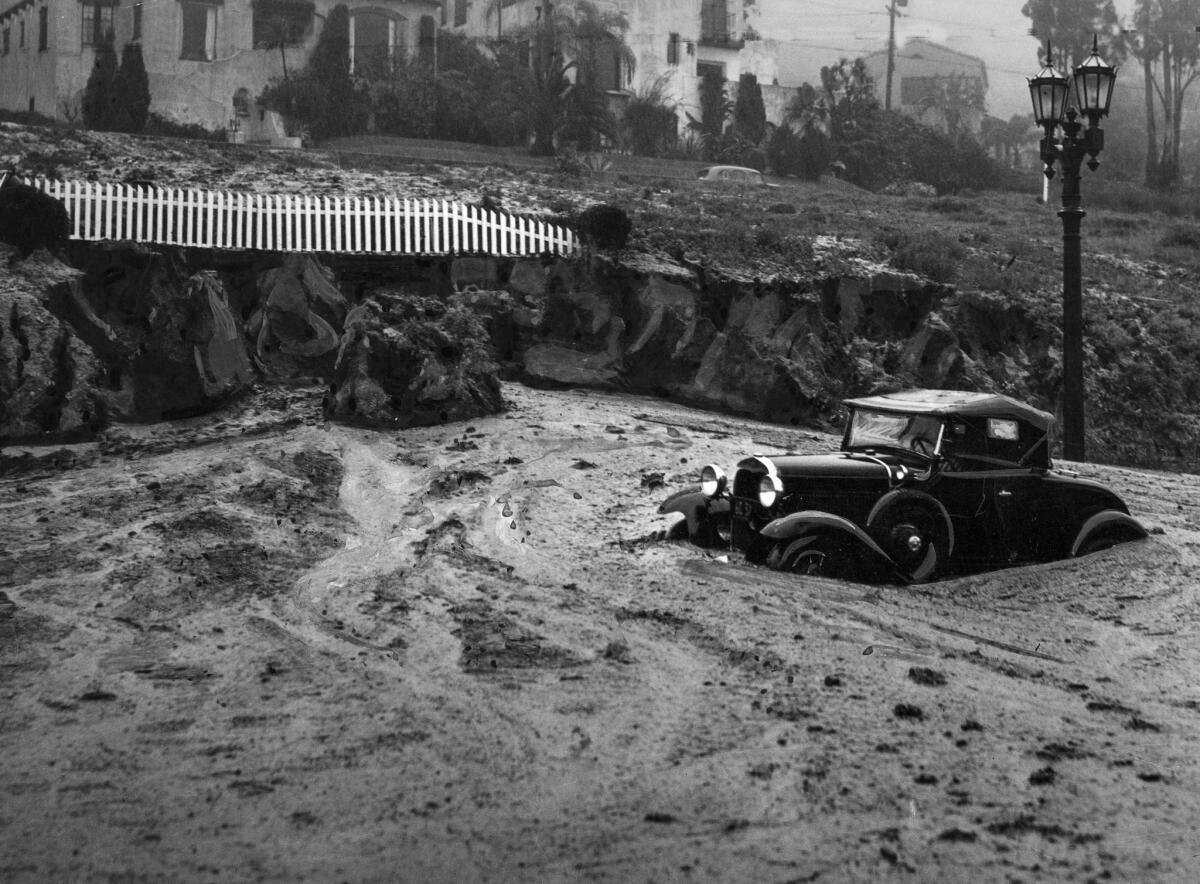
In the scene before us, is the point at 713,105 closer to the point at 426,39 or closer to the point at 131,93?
the point at 426,39

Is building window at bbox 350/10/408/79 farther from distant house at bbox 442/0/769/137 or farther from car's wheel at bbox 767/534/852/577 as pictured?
car's wheel at bbox 767/534/852/577

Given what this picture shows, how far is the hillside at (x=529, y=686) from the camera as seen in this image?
526 centimetres

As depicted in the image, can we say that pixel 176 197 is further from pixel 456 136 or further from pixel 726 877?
pixel 456 136

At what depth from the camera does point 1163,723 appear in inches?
273

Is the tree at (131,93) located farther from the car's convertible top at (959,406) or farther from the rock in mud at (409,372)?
the car's convertible top at (959,406)

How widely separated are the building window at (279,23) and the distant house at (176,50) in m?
0.03

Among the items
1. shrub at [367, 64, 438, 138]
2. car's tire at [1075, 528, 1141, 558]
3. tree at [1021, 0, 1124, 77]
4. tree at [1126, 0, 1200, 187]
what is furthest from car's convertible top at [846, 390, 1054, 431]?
tree at [1021, 0, 1124, 77]

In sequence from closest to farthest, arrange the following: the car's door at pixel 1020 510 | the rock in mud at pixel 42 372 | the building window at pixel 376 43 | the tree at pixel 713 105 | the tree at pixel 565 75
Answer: the car's door at pixel 1020 510, the rock in mud at pixel 42 372, the tree at pixel 565 75, the building window at pixel 376 43, the tree at pixel 713 105

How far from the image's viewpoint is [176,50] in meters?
41.4

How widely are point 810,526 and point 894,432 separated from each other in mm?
1256

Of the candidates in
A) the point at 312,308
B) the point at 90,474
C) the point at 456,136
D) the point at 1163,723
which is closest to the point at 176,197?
the point at 312,308

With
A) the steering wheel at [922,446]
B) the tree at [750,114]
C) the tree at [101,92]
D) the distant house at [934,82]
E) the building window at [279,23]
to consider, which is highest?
the distant house at [934,82]

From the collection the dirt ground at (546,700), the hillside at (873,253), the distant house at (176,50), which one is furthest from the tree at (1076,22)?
the dirt ground at (546,700)

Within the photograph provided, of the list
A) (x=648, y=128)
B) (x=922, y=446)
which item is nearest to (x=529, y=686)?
(x=922, y=446)
